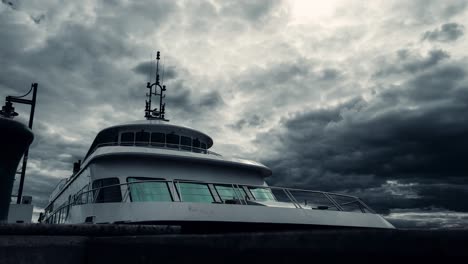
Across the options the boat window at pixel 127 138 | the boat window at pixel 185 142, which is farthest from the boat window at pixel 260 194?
the boat window at pixel 127 138

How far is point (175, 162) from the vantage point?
41.8 feet

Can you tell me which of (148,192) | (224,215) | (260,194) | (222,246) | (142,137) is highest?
(142,137)

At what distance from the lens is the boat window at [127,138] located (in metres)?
15.8

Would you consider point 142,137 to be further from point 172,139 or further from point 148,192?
point 148,192

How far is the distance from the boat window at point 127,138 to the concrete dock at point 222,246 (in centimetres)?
1187

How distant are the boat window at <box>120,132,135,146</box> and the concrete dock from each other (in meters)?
11.9

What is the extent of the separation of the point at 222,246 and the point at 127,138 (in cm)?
1424

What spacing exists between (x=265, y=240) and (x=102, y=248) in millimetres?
2023

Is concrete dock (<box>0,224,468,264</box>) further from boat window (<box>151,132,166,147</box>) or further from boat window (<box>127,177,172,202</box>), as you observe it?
boat window (<box>151,132,166,147</box>)

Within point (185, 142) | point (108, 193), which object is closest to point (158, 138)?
point (185, 142)

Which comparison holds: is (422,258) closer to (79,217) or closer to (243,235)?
(243,235)

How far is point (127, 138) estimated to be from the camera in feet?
52.4

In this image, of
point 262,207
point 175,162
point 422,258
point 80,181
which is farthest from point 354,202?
point 80,181

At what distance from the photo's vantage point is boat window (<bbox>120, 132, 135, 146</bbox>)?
1583cm
